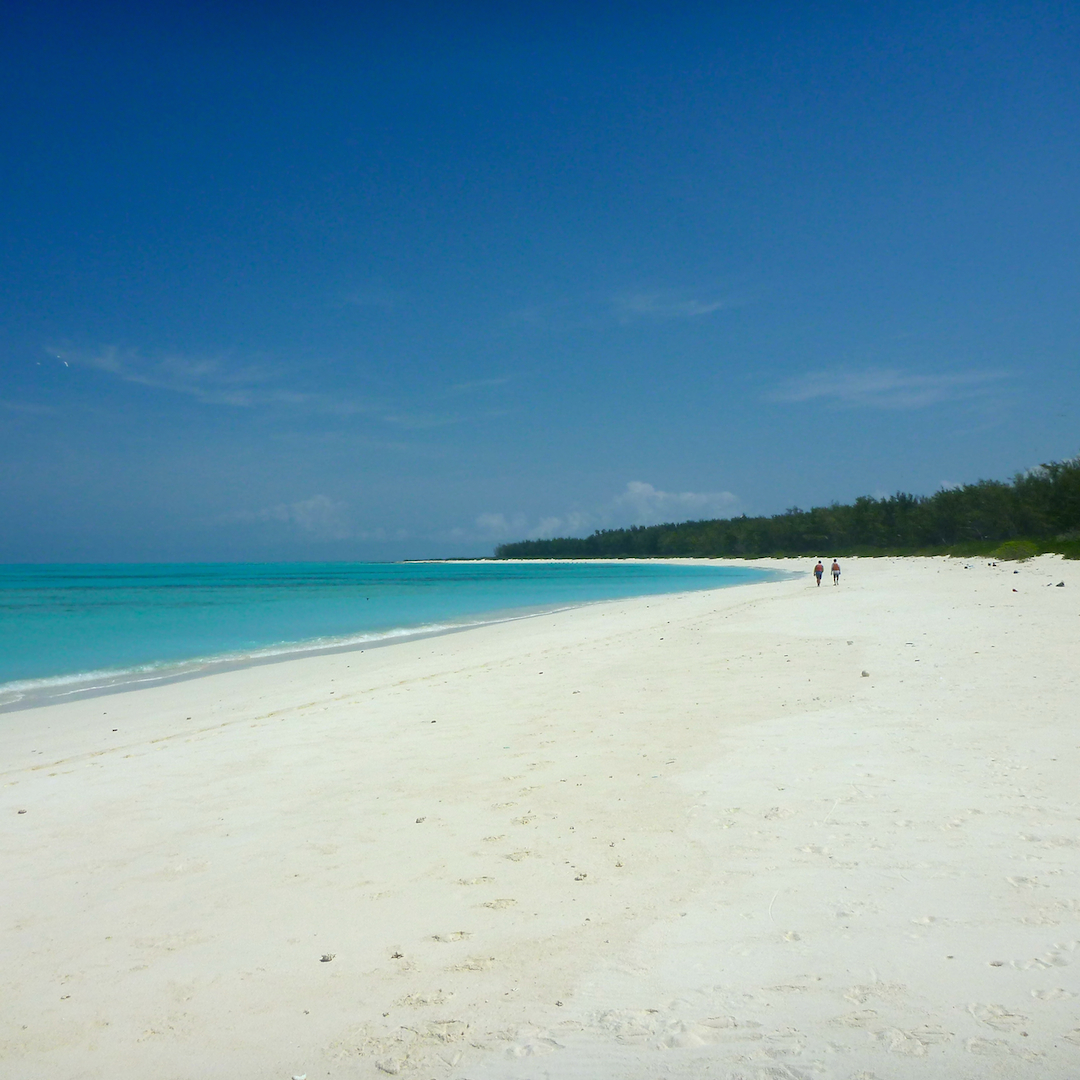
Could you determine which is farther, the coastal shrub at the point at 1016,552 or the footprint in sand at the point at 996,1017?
the coastal shrub at the point at 1016,552

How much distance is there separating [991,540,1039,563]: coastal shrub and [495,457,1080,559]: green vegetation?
0.07 m

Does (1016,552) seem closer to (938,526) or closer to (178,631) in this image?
(938,526)

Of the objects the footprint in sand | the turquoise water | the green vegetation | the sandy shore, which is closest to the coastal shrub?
the green vegetation

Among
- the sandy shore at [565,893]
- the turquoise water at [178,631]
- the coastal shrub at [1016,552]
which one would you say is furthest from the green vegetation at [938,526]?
the sandy shore at [565,893]

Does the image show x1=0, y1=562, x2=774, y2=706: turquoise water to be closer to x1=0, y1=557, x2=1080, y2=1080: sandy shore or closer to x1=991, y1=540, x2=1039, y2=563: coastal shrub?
x1=0, y1=557, x2=1080, y2=1080: sandy shore

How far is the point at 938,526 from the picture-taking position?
91.6 metres

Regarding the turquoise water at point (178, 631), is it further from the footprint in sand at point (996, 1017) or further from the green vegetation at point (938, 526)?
Result: the green vegetation at point (938, 526)

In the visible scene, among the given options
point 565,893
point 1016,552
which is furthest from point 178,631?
point 1016,552

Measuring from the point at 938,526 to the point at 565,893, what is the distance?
99.2 metres

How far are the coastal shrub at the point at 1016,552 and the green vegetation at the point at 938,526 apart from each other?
7 centimetres

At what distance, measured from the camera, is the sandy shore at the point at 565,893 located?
324 centimetres

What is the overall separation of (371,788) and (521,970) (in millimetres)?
3597

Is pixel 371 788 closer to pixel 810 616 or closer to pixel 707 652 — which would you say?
pixel 707 652

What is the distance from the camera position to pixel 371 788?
709cm
